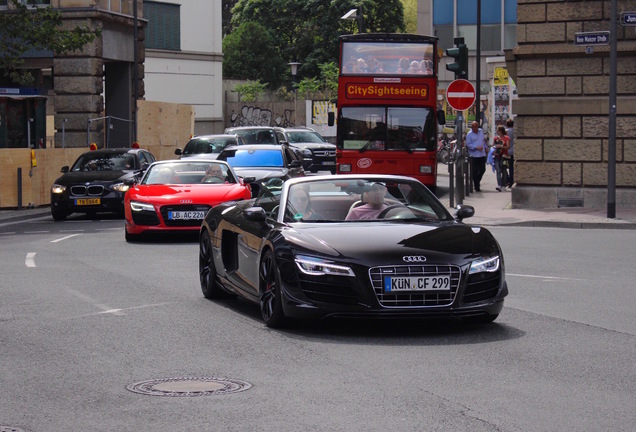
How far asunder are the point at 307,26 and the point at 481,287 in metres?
77.5

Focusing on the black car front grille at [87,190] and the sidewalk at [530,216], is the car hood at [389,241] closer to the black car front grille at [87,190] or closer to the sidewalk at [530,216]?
the sidewalk at [530,216]

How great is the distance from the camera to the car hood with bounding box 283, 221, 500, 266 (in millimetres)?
10141

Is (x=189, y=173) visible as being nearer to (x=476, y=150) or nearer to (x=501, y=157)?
(x=476, y=150)

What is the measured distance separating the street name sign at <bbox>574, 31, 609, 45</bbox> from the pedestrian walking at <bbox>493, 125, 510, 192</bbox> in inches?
423

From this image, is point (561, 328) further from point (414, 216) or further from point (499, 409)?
point (499, 409)

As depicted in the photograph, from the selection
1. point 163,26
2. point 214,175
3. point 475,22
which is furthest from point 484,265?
point 163,26

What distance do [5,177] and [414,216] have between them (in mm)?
21505

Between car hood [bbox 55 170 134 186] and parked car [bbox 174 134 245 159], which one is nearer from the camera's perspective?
car hood [bbox 55 170 134 186]

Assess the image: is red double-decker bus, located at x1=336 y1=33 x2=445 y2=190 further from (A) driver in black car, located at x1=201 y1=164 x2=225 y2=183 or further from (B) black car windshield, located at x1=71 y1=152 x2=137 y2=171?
(A) driver in black car, located at x1=201 y1=164 x2=225 y2=183

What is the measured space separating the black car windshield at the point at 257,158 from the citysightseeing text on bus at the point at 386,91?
253cm

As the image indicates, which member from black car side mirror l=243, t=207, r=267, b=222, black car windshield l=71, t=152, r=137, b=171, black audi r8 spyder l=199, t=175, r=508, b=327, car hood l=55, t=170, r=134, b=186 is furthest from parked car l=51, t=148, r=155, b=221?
black car side mirror l=243, t=207, r=267, b=222

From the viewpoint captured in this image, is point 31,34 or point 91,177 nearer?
point 91,177

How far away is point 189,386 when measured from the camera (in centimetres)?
808

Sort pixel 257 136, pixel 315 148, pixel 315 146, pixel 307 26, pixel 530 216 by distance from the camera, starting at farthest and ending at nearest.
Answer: pixel 307 26, pixel 315 146, pixel 315 148, pixel 257 136, pixel 530 216
